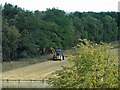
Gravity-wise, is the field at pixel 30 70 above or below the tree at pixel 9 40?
below

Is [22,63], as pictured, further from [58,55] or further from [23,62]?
[58,55]

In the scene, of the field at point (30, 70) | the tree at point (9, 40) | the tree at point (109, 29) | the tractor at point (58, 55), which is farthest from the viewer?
the tree at point (109, 29)

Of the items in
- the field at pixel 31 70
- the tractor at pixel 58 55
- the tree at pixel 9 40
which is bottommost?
the field at pixel 31 70

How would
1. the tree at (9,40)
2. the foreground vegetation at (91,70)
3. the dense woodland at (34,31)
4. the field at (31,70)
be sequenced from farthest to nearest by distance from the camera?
the dense woodland at (34,31)
the tree at (9,40)
the field at (31,70)
the foreground vegetation at (91,70)

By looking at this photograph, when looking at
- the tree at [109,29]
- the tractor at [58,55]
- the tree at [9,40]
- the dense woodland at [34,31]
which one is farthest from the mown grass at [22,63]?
the tree at [109,29]

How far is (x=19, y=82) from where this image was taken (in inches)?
1357

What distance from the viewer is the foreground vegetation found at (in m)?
14.2

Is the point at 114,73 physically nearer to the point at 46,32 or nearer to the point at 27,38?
the point at 27,38

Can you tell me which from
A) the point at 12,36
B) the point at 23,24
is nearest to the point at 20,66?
the point at 12,36

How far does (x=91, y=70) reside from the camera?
1464 cm

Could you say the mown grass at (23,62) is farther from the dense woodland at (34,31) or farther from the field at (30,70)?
the dense woodland at (34,31)

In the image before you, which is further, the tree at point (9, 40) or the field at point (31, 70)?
the tree at point (9, 40)

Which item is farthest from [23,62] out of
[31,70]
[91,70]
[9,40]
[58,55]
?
[91,70]

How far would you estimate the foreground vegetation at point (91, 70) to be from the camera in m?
14.2
